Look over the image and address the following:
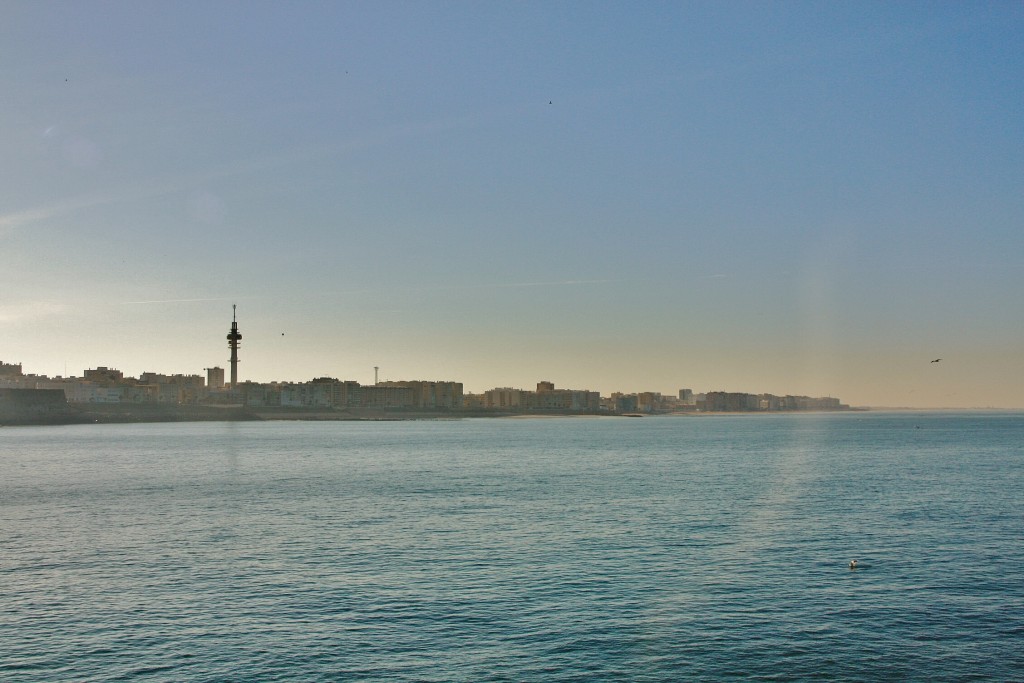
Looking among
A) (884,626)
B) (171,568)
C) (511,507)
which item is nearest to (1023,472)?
(511,507)

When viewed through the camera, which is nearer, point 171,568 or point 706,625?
point 706,625

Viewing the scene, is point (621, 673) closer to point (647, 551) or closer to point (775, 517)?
point (647, 551)

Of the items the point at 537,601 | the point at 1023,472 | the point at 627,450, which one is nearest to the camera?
the point at 537,601

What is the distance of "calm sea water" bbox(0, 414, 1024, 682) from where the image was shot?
3080 centimetres

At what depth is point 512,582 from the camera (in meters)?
42.1

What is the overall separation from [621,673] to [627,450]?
12453cm

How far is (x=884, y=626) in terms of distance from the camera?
34719 millimetres

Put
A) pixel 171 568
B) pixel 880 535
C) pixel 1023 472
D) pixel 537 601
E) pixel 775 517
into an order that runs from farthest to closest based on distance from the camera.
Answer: pixel 1023 472 < pixel 775 517 < pixel 880 535 < pixel 171 568 < pixel 537 601

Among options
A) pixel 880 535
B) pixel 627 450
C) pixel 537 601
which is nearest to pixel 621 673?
pixel 537 601

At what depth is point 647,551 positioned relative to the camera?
49.9 meters

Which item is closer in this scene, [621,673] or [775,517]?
[621,673]

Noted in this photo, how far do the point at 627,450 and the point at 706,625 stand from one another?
4670 inches

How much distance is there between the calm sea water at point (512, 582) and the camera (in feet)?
101

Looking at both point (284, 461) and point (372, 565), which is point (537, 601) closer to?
point (372, 565)
